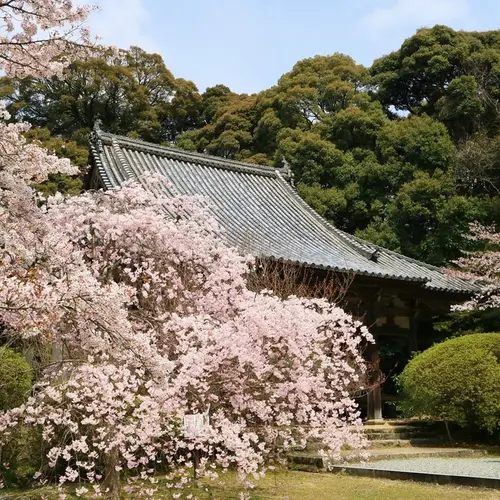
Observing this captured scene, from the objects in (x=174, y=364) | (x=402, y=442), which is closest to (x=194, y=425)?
(x=174, y=364)

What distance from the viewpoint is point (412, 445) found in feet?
35.4

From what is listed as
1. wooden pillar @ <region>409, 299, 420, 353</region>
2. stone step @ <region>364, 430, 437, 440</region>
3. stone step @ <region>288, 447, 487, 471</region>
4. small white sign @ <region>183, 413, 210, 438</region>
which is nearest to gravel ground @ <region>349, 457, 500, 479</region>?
stone step @ <region>288, 447, 487, 471</region>

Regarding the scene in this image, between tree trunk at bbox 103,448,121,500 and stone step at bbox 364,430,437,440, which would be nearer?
tree trunk at bbox 103,448,121,500

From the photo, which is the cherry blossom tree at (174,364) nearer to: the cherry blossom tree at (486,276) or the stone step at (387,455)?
the stone step at (387,455)

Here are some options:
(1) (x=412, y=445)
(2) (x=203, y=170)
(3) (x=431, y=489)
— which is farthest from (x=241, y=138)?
(3) (x=431, y=489)

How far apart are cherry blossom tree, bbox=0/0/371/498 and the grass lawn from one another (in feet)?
1.27

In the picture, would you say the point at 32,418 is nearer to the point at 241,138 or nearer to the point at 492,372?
the point at 492,372

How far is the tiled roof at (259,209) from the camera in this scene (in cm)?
1235

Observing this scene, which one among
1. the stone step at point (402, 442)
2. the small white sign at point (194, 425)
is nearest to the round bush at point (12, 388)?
the small white sign at point (194, 425)

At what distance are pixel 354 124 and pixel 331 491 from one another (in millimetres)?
21217

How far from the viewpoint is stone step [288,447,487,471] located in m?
8.51

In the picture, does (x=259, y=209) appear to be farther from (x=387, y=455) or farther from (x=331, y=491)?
(x=331, y=491)

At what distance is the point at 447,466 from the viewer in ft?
27.7

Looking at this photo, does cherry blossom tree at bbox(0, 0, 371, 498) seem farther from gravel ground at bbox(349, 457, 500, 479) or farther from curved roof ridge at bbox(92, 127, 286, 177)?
curved roof ridge at bbox(92, 127, 286, 177)
